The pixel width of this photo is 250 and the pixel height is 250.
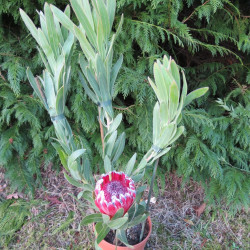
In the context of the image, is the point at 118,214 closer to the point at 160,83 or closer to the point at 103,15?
the point at 160,83

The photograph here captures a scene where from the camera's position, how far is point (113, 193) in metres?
0.75

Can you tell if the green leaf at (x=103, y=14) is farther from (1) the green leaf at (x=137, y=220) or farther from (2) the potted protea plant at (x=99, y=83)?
(1) the green leaf at (x=137, y=220)

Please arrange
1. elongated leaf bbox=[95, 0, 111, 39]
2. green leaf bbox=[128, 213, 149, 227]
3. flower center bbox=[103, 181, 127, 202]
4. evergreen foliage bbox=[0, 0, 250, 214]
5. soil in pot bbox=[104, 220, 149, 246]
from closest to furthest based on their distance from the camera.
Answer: elongated leaf bbox=[95, 0, 111, 39]
flower center bbox=[103, 181, 127, 202]
green leaf bbox=[128, 213, 149, 227]
soil in pot bbox=[104, 220, 149, 246]
evergreen foliage bbox=[0, 0, 250, 214]

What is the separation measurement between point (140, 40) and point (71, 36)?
0.61 m

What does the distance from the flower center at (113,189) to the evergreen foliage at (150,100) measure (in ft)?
1.92

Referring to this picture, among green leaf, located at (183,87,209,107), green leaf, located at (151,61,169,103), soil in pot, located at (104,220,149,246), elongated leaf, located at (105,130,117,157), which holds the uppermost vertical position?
green leaf, located at (151,61,169,103)

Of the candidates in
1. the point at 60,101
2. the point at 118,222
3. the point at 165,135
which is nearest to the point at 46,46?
the point at 60,101

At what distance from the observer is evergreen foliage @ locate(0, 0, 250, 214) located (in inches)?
50.7

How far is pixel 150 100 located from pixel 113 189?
25.1 inches

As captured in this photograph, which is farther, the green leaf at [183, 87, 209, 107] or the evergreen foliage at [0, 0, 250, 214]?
the evergreen foliage at [0, 0, 250, 214]

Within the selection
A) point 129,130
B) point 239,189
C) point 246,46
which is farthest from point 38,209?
point 246,46

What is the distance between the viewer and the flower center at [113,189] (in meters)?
0.74

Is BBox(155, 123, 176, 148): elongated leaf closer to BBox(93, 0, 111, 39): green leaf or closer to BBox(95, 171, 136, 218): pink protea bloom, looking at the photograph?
BBox(95, 171, 136, 218): pink protea bloom

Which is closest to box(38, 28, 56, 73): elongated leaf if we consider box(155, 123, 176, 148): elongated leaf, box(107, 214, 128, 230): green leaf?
box(155, 123, 176, 148): elongated leaf
